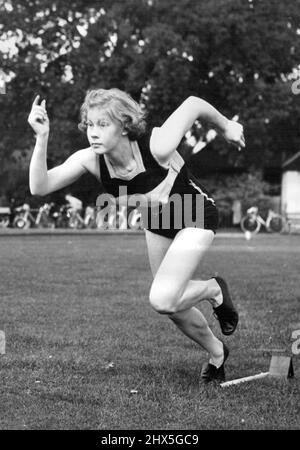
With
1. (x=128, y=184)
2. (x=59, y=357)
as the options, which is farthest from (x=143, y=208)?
(x=59, y=357)

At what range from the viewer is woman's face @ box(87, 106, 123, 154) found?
5.05m

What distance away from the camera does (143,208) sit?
545 centimetres

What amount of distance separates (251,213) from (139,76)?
27.7 ft

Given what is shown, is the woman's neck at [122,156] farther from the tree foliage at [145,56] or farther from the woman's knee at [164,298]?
the tree foliage at [145,56]

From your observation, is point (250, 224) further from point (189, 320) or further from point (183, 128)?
point (183, 128)

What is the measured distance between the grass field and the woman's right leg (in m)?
0.25

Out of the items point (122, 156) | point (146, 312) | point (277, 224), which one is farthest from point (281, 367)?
point (277, 224)

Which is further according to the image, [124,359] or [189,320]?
[124,359]

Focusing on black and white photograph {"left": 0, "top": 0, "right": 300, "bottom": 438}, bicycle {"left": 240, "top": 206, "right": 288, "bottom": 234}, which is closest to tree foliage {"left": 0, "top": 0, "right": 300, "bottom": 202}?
bicycle {"left": 240, "top": 206, "right": 288, "bottom": 234}

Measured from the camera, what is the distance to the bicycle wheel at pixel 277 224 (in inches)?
1510

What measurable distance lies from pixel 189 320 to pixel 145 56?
28.8m

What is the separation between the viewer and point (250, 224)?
122 feet

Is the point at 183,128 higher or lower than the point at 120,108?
lower

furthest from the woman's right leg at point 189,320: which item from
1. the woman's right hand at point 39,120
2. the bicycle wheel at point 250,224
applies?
the bicycle wheel at point 250,224
